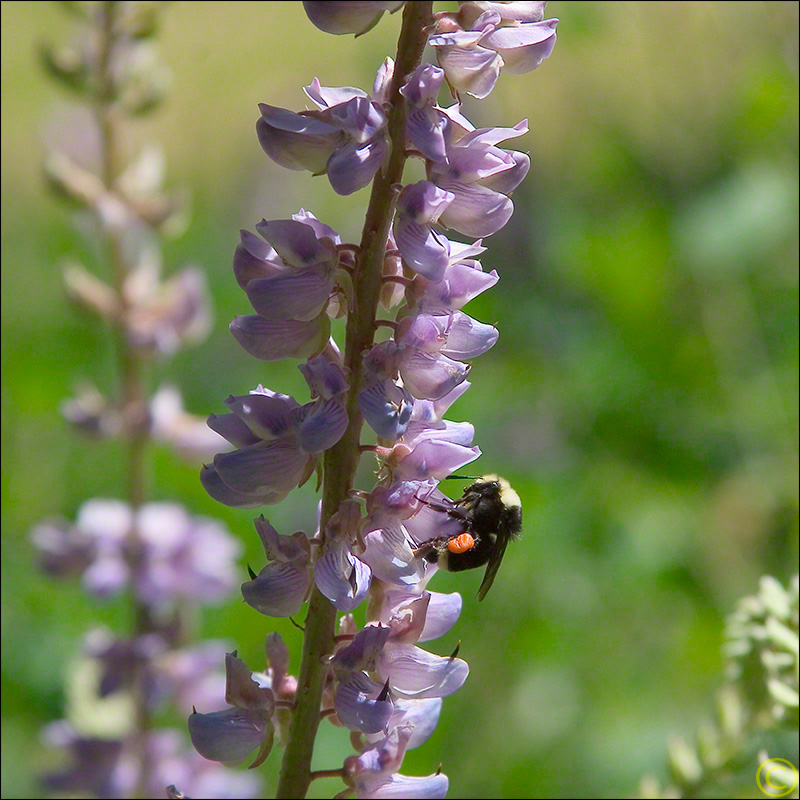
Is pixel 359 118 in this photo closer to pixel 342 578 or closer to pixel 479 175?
pixel 479 175

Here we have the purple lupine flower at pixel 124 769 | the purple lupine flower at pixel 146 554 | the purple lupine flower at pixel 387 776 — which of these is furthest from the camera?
the purple lupine flower at pixel 146 554

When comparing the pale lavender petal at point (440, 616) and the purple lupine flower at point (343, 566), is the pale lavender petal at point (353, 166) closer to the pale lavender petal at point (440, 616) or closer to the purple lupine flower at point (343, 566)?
the purple lupine flower at point (343, 566)

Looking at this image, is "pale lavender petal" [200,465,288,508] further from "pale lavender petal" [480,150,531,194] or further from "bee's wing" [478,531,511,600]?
"bee's wing" [478,531,511,600]

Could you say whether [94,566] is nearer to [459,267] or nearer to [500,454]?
[500,454]

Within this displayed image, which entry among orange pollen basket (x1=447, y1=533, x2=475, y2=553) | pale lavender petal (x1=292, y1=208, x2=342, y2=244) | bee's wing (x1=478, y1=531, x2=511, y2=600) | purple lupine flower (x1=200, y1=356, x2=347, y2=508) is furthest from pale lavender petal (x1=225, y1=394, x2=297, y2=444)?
bee's wing (x1=478, y1=531, x2=511, y2=600)

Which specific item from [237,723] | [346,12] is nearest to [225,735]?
[237,723]

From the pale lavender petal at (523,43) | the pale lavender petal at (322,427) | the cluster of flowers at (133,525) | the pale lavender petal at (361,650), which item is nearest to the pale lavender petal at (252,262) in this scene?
the pale lavender petal at (322,427)
